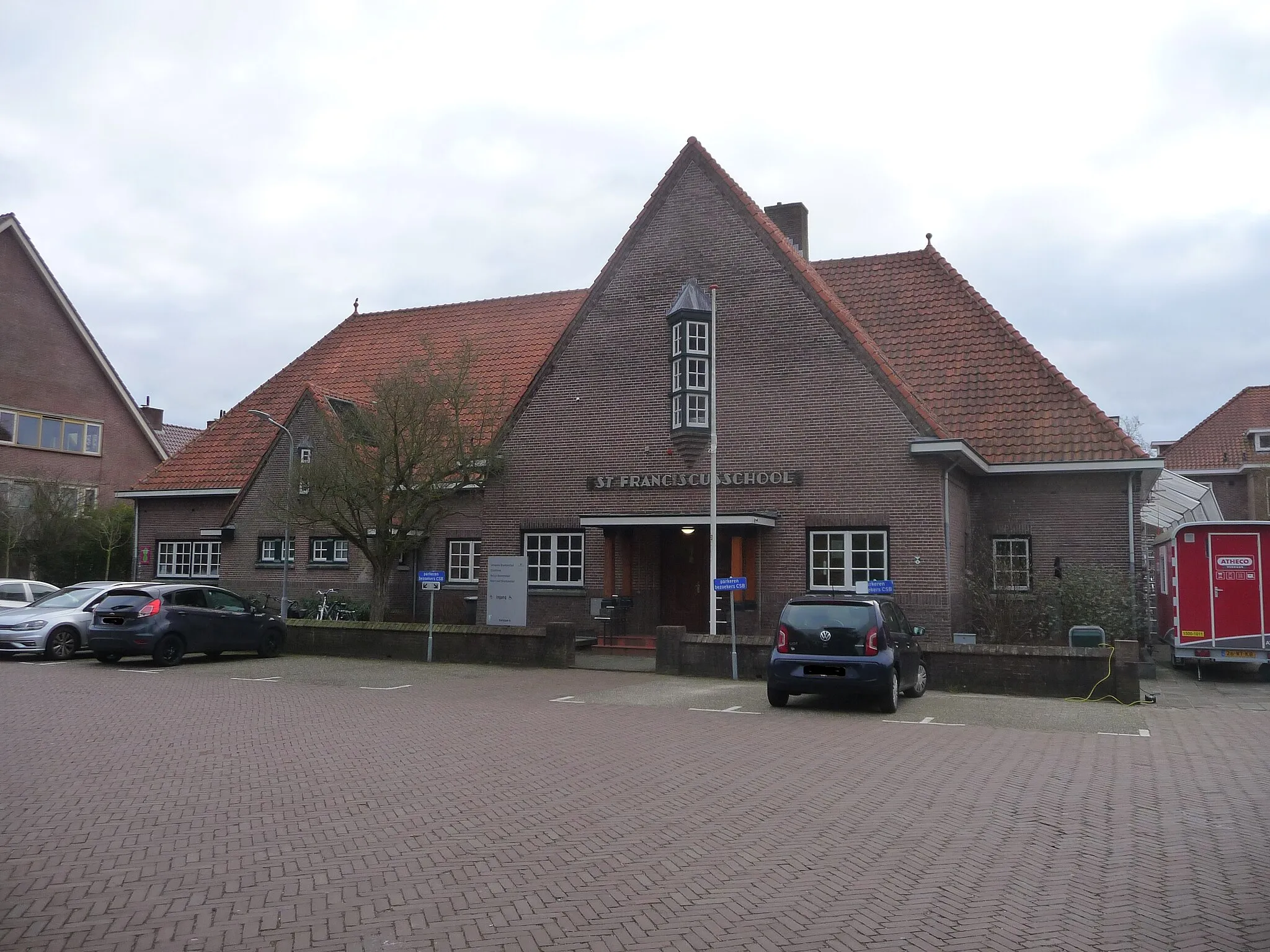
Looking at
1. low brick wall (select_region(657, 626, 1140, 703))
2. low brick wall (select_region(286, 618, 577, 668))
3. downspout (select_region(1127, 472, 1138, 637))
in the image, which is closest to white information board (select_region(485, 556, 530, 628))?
low brick wall (select_region(286, 618, 577, 668))

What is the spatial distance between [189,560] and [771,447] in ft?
63.6

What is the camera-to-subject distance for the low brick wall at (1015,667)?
650 inches

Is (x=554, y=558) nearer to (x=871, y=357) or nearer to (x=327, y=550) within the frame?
(x=327, y=550)

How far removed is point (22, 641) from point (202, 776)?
13.7 meters

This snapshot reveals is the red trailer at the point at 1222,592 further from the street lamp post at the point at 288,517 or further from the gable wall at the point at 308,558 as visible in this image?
the street lamp post at the point at 288,517

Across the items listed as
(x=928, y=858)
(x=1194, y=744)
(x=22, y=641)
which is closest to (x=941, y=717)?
(x=1194, y=744)

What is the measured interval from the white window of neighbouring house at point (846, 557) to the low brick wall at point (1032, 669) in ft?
15.2

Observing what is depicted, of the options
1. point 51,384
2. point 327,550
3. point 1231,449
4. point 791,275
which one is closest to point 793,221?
point 791,275

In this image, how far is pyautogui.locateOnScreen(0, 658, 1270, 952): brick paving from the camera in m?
5.59

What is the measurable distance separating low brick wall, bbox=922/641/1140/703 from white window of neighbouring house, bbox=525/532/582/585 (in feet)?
32.2

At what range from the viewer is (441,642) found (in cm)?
2164

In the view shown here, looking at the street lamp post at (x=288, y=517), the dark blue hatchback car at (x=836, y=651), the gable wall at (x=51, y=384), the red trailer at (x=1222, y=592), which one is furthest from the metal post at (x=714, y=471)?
the gable wall at (x=51, y=384)

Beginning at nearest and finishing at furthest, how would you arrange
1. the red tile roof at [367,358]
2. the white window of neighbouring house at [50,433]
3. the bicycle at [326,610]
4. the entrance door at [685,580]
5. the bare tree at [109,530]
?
the entrance door at [685,580]
the bicycle at [326,610]
the red tile roof at [367,358]
the bare tree at [109,530]
the white window of neighbouring house at [50,433]

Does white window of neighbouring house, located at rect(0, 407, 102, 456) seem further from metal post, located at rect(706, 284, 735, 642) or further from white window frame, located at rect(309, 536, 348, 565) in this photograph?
metal post, located at rect(706, 284, 735, 642)
